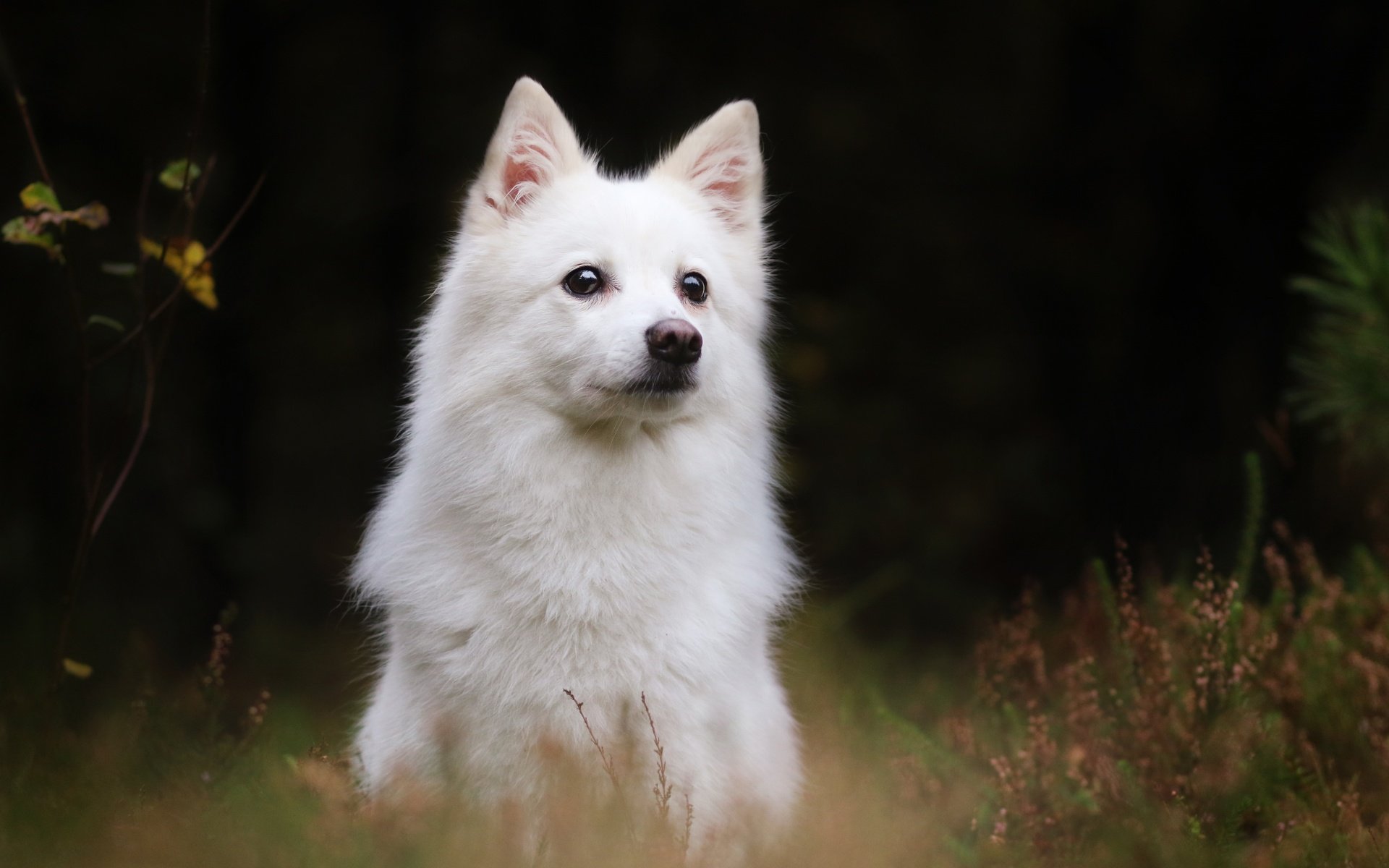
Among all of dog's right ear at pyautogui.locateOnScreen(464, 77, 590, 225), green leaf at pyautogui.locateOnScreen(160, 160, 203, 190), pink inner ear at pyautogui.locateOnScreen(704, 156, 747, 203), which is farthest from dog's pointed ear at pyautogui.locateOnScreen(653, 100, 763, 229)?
green leaf at pyautogui.locateOnScreen(160, 160, 203, 190)

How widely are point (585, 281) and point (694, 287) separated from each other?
0.32m

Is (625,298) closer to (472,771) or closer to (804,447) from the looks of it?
(472,771)

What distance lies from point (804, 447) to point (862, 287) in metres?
1.23

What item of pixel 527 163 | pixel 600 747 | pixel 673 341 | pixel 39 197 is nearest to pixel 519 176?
pixel 527 163

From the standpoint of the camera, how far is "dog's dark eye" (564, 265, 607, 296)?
11.2ft

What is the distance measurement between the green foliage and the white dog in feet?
6.82

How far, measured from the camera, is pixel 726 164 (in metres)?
3.81

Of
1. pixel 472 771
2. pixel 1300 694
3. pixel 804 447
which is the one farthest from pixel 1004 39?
pixel 472 771

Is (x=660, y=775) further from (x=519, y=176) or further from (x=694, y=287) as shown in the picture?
(x=519, y=176)

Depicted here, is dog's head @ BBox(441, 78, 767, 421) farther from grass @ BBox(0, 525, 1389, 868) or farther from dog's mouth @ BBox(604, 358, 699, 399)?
grass @ BBox(0, 525, 1389, 868)

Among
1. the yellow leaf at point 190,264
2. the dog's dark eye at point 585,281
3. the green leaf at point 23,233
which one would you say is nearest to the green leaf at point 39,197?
the green leaf at point 23,233

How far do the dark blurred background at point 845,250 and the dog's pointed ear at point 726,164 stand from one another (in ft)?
8.57

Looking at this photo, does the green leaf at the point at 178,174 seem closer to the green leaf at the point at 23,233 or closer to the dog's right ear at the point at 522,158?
the green leaf at the point at 23,233

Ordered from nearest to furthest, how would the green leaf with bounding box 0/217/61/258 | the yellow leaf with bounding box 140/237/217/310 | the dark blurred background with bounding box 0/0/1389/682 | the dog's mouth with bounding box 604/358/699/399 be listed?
the dog's mouth with bounding box 604/358/699/399 < the green leaf with bounding box 0/217/61/258 < the yellow leaf with bounding box 140/237/217/310 < the dark blurred background with bounding box 0/0/1389/682
